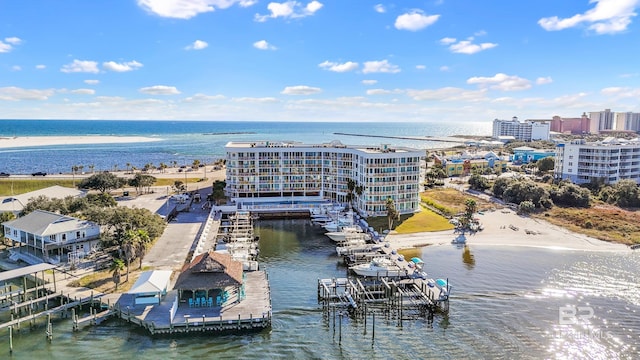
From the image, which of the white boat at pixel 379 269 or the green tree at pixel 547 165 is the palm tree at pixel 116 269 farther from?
the green tree at pixel 547 165

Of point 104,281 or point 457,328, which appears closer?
point 457,328

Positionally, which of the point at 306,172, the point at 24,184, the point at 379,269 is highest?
the point at 306,172

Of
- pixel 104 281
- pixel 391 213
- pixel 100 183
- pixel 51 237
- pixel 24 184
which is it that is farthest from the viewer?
pixel 24 184

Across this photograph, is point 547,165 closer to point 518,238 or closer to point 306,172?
point 518,238

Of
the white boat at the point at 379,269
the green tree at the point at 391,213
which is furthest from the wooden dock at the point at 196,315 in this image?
the green tree at the point at 391,213

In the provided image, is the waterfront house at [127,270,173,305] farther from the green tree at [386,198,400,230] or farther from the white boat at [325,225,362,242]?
the green tree at [386,198,400,230]

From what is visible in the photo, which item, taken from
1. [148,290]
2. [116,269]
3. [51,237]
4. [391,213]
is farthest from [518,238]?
[51,237]

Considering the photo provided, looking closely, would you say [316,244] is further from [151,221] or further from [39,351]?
[39,351]

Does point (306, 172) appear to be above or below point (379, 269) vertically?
above
